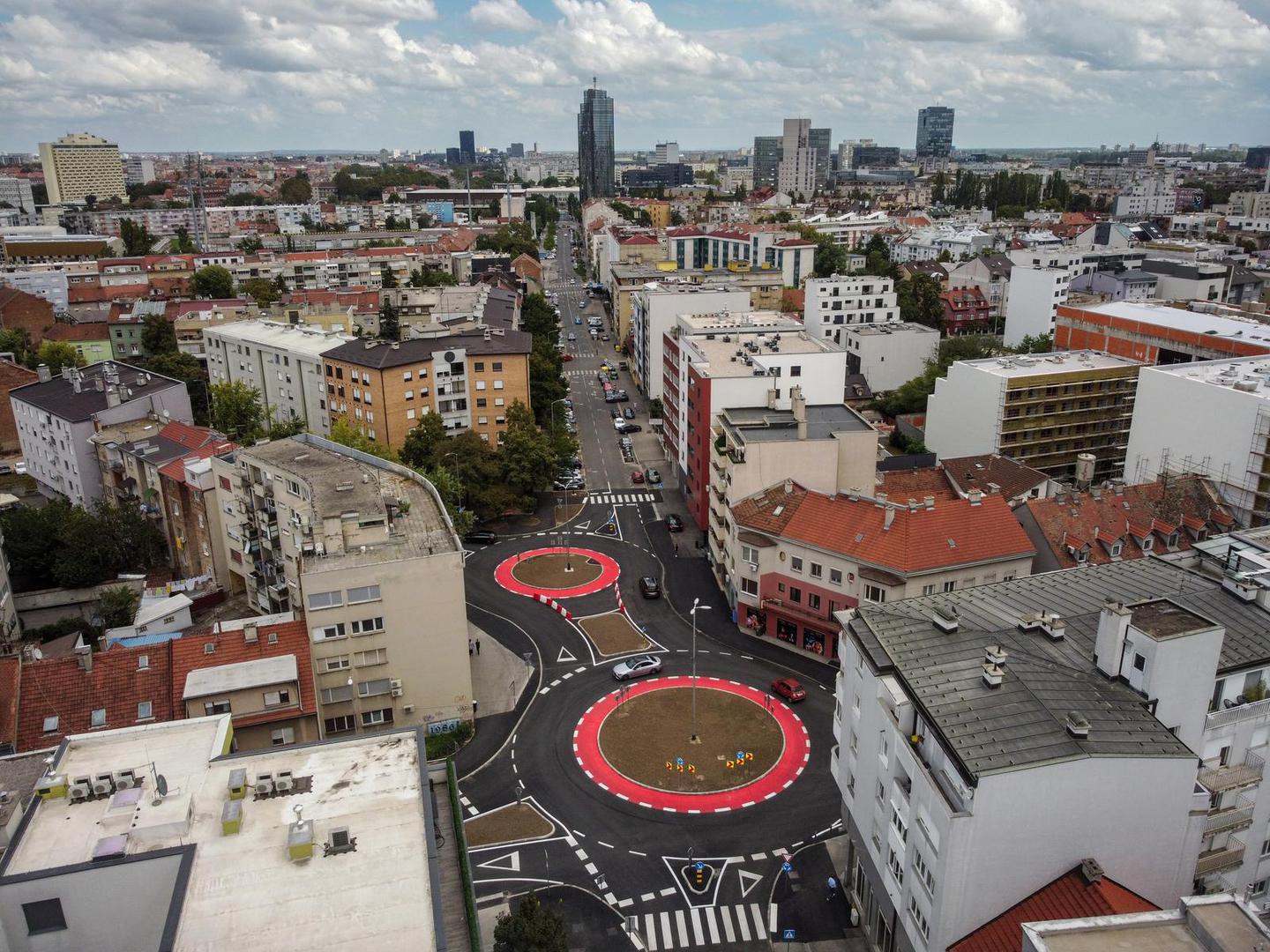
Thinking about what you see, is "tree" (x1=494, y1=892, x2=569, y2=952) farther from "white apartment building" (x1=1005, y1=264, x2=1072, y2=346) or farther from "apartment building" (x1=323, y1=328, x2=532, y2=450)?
"white apartment building" (x1=1005, y1=264, x2=1072, y2=346)

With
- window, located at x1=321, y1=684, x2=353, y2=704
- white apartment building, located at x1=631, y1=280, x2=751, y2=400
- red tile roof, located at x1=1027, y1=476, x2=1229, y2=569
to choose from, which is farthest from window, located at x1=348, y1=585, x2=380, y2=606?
white apartment building, located at x1=631, y1=280, x2=751, y2=400

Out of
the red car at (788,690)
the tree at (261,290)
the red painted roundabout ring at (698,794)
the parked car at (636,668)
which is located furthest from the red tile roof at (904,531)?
the tree at (261,290)

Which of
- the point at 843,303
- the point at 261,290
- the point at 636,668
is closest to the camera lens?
the point at 636,668

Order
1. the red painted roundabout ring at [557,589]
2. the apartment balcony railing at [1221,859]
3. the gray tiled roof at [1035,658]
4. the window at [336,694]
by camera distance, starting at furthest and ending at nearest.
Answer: the red painted roundabout ring at [557,589] → the window at [336,694] → the apartment balcony railing at [1221,859] → the gray tiled roof at [1035,658]

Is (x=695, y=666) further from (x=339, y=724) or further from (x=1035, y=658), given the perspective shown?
(x=1035, y=658)

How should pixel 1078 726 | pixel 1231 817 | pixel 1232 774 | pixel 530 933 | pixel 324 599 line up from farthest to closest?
pixel 324 599, pixel 1232 774, pixel 1231 817, pixel 530 933, pixel 1078 726

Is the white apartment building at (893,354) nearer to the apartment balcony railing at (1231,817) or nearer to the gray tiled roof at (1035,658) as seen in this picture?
the gray tiled roof at (1035,658)

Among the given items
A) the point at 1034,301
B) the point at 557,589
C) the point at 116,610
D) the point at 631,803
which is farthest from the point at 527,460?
the point at 1034,301
